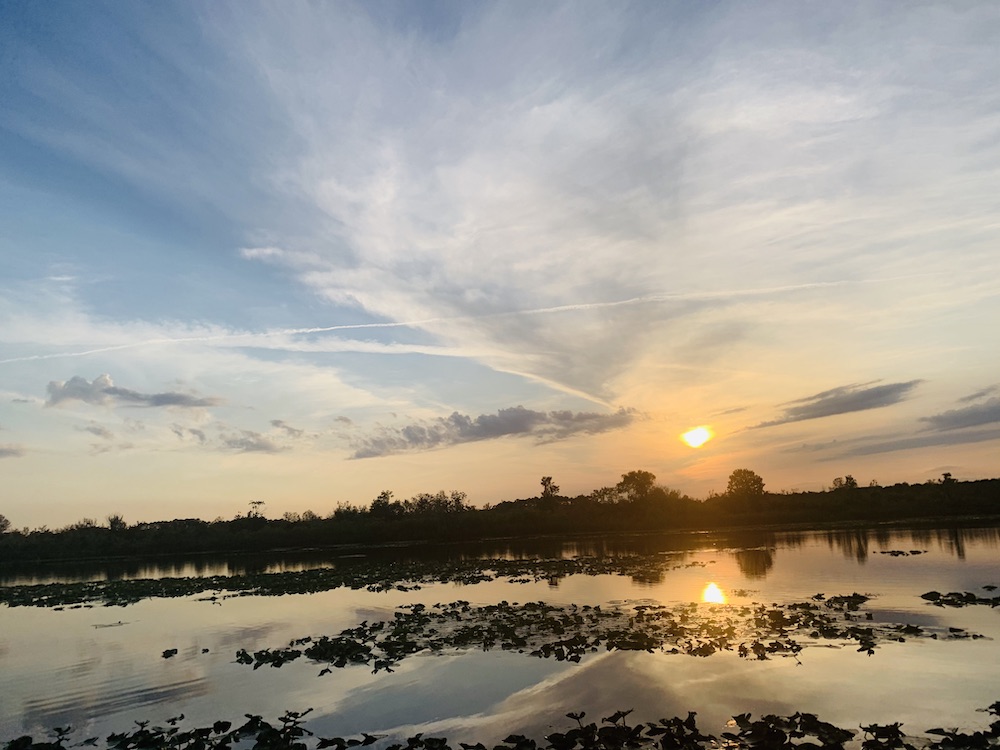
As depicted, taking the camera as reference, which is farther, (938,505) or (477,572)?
(938,505)

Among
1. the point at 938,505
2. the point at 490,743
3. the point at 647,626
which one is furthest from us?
the point at 938,505

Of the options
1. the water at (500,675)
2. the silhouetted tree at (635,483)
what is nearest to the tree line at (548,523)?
the silhouetted tree at (635,483)

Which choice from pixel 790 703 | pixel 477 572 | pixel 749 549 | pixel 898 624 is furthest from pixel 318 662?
pixel 749 549

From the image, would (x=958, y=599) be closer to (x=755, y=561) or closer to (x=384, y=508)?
(x=755, y=561)

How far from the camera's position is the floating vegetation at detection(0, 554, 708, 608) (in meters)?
39.9

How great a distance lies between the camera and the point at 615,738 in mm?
11133

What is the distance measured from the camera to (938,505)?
272ft

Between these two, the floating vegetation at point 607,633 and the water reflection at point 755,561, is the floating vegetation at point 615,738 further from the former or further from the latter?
the water reflection at point 755,561

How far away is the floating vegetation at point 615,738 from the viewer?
10359 millimetres

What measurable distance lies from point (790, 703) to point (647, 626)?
29.0ft

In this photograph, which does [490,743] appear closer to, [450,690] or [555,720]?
[555,720]

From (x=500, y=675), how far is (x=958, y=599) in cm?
1750

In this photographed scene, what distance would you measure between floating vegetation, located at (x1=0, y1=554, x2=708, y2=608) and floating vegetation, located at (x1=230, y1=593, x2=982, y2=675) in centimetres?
1129

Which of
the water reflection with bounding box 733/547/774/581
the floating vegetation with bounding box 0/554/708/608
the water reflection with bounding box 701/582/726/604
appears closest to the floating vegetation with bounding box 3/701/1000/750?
the water reflection with bounding box 701/582/726/604
